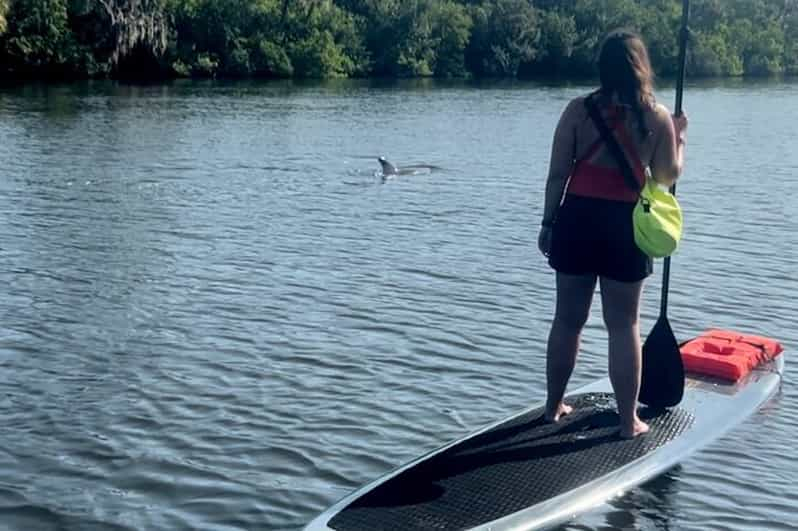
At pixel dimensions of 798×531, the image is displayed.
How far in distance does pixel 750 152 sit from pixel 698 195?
8855 mm

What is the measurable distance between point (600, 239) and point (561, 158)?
0.50m

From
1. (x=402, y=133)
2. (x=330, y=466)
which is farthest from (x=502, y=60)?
(x=330, y=466)

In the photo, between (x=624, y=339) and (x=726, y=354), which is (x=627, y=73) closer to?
(x=624, y=339)

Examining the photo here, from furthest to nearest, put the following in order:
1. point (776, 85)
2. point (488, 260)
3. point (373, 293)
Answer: point (776, 85)
point (488, 260)
point (373, 293)

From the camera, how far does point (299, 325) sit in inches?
411

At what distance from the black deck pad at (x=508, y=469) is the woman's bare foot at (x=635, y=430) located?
4 centimetres

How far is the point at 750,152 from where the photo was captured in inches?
1111

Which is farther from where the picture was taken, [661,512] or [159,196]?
[159,196]

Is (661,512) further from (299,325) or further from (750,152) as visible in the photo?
(750,152)

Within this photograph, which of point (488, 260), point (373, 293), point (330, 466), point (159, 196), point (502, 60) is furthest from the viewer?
point (502, 60)

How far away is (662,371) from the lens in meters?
7.52

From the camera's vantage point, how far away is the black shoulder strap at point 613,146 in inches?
251

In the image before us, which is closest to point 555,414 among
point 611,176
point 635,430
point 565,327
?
point 635,430

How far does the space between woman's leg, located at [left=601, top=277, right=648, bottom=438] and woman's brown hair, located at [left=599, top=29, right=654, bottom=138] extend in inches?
34.9
